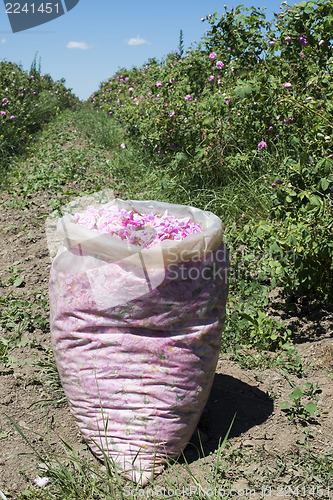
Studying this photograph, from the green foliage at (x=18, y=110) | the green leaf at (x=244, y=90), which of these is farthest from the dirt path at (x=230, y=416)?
the green foliage at (x=18, y=110)

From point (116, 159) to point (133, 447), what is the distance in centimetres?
530

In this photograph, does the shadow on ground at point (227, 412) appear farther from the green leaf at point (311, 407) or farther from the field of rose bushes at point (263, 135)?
the field of rose bushes at point (263, 135)

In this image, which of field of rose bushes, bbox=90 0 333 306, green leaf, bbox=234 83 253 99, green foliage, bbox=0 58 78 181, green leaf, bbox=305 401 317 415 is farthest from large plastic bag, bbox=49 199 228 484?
green foliage, bbox=0 58 78 181

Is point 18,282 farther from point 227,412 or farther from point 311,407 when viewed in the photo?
point 311,407

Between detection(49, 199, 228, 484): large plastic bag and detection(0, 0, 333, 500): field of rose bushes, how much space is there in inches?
5.9

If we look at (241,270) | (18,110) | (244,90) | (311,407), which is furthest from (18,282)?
(18,110)

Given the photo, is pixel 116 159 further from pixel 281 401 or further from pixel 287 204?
pixel 281 401

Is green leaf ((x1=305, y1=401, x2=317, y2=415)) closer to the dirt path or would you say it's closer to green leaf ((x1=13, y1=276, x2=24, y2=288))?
the dirt path

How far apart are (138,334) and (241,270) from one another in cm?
168

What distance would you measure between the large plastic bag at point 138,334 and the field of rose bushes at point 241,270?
15 centimetres

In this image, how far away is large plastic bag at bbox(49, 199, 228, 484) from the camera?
5.77ft

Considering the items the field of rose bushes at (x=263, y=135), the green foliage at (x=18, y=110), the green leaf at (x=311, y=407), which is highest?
the field of rose bushes at (x=263, y=135)

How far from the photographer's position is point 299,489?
72.2 inches

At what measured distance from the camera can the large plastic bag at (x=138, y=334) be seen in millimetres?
1758
